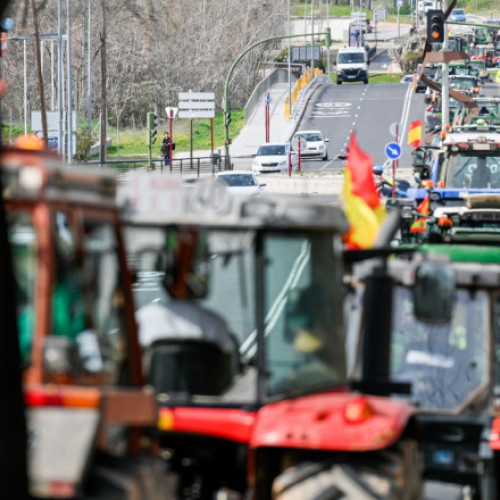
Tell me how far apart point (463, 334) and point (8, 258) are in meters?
5.33

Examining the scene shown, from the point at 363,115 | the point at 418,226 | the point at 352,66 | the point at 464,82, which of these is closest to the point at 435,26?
the point at 418,226

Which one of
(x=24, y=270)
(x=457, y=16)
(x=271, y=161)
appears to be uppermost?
(x=457, y=16)

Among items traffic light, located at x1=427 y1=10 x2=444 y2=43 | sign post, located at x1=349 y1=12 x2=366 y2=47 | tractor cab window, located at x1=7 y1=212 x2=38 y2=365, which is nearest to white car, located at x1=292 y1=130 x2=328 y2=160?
traffic light, located at x1=427 y1=10 x2=444 y2=43

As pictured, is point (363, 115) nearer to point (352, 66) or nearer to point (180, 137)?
point (180, 137)

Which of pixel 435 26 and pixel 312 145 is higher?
pixel 435 26

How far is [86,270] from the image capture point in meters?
5.49

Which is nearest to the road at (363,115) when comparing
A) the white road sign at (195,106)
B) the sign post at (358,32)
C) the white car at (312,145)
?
the white car at (312,145)

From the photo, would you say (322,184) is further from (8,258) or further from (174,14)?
(174,14)

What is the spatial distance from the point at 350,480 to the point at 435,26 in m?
34.4

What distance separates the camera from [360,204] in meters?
9.91

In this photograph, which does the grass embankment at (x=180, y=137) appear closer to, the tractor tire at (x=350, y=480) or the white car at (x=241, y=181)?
the white car at (x=241, y=181)

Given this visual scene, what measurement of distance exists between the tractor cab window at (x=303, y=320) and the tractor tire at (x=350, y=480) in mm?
422

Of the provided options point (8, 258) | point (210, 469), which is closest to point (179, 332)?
point (210, 469)

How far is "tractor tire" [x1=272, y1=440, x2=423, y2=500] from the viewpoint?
671cm
